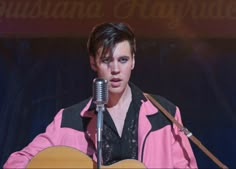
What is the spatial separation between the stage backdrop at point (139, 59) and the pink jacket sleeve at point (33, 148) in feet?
2.49

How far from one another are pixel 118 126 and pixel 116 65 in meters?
0.21

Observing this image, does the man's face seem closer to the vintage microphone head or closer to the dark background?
the vintage microphone head

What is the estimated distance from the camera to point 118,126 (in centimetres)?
175

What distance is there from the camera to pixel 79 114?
1.75 m

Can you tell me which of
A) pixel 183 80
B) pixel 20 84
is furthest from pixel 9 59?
pixel 183 80

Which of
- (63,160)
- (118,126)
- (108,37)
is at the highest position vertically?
(108,37)

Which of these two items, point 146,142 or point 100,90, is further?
point 146,142

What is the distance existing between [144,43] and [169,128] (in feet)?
2.66

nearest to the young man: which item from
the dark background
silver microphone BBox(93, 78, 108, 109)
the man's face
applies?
the man's face

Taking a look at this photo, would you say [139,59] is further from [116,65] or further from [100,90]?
[100,90]

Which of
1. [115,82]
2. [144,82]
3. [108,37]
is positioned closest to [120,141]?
[115,82]

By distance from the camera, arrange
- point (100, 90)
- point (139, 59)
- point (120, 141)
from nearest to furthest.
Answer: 1. point (100, 90)
2. point (120, 141)
3. point (139, 59)

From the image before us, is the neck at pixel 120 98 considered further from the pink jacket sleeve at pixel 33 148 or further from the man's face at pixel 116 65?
the pink jacket sleeve at pixel 33 148

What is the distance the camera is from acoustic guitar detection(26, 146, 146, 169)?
5.22ft
